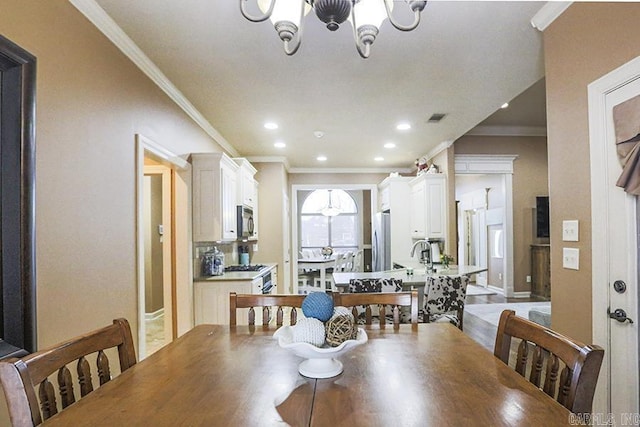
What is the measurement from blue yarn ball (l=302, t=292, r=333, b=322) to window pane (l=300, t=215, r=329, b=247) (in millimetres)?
9978

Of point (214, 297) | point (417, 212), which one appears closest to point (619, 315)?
point (214, 297)

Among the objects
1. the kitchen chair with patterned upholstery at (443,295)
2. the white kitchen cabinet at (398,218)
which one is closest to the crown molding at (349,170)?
the white kitchen cabinet at (398,218)

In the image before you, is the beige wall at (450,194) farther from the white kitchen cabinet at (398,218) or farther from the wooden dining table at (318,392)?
the wooden dining table at (318,392)

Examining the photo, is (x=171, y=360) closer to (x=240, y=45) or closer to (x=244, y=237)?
(x=240, y=45)

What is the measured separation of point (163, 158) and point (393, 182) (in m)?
4.34

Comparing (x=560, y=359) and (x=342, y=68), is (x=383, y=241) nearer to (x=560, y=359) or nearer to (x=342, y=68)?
(x=342, y=68)

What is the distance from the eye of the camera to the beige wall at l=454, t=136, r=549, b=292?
19.5ft

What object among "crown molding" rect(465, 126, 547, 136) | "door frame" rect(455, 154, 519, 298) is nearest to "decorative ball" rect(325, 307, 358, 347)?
"door frame" rect(455, 154, 519, 298)

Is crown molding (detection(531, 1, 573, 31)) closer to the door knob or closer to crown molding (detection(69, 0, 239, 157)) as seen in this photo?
the door knob

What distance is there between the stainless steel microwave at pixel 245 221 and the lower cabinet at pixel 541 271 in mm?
4693

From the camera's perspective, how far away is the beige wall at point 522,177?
593cm

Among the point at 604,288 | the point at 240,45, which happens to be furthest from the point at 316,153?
the point at 604,288

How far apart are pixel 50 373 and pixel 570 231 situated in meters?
2.40

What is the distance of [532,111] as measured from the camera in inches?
197
